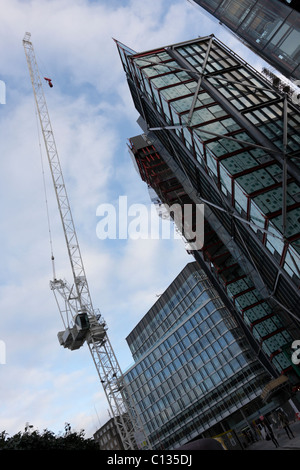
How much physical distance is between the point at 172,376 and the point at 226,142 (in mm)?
70995

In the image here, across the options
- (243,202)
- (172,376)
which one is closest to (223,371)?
(172,376)

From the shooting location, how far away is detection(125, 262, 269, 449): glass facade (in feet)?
249

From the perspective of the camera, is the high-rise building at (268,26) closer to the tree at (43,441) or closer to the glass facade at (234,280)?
the glass facade at (234,280)

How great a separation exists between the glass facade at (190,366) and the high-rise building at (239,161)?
67.2 ft

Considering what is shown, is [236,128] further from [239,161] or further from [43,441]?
[43,441]

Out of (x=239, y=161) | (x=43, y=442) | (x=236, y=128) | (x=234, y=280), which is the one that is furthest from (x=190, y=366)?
(x=43, y=442)

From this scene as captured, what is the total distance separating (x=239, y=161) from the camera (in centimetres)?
3394

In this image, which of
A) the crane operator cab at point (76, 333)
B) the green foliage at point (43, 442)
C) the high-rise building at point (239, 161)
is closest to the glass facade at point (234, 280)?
the high-rise building at point (239, 161)

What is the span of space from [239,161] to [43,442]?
27207mm

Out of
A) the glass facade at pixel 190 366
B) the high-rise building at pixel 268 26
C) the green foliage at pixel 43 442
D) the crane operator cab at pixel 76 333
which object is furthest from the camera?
the glass facade at pixel 190 366

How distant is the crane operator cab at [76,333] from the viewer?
57.4m

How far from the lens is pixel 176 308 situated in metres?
94.2

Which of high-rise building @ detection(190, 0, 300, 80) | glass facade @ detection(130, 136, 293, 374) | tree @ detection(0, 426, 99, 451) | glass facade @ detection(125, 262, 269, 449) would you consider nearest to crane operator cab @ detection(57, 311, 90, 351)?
glass facade @ detection(130, 136, 293, 374)

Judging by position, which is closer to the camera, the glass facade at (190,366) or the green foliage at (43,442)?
the green foliage at (43,442)
